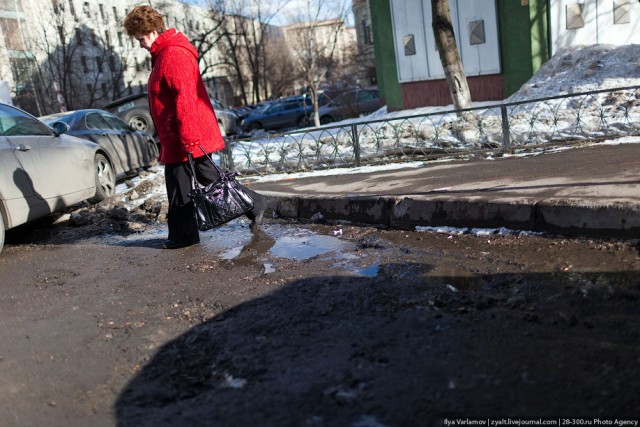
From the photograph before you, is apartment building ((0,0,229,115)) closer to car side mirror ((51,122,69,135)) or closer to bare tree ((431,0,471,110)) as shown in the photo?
bare tree ((431,0,471,110))

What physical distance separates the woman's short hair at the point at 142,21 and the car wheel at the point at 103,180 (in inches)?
124

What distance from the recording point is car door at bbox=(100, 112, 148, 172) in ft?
34.4

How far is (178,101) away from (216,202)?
94 cm

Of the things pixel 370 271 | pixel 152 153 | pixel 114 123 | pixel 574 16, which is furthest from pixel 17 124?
pixel 574 16

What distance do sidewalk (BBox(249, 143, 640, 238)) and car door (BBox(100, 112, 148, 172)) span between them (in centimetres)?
357

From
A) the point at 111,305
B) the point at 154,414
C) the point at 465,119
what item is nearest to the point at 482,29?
the point at 465,119

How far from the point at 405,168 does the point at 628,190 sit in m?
4.10

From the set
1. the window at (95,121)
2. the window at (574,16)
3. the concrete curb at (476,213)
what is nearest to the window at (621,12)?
the window at (574,16)

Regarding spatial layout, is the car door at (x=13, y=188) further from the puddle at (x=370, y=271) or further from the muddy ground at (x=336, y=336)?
the puddle at (x=370, y=271)

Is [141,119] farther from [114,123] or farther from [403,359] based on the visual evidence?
[403,359]

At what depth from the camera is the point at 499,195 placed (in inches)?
200

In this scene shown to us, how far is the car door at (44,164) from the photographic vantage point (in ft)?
20.4

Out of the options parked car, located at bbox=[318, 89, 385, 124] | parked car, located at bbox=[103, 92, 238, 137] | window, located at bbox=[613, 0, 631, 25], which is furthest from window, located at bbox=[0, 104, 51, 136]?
parked car, located at bbox=[318, 89, 385, 124]

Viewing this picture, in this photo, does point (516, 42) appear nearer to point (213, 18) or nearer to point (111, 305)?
point (111, 305)
